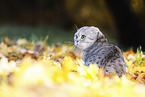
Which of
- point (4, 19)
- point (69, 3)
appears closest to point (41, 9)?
point (69, 3)

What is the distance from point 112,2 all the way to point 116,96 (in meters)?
3.37

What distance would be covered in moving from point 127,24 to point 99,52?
2.40 meters

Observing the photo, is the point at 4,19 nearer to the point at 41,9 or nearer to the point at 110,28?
the point at 41,9

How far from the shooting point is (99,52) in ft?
6.16

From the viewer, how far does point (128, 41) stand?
4168 mm

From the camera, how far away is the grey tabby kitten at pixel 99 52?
176cm

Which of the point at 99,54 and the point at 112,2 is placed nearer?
the point at 99,54

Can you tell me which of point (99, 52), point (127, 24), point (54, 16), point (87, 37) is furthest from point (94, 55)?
point (54, 16)

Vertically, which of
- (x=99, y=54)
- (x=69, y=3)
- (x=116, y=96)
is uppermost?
(x=69, y=3)

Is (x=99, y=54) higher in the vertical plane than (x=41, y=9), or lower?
lower

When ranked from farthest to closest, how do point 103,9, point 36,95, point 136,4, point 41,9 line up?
point 41,9
point 103,9
point 136,4
point 36,95

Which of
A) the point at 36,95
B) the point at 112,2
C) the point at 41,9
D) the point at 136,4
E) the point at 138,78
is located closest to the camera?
the point at 36,95

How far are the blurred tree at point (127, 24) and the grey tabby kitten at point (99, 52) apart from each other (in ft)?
5.68

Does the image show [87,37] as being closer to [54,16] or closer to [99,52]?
[99,52]
